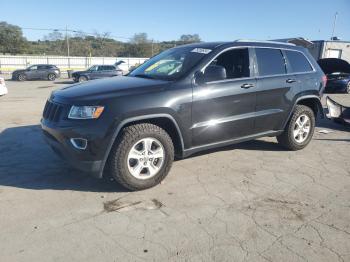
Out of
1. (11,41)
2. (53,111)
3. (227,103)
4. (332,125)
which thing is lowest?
(332,125)

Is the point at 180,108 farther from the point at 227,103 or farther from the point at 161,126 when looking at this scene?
the point at 227,103

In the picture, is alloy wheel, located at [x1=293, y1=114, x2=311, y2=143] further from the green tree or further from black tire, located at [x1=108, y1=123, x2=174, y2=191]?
the green tree

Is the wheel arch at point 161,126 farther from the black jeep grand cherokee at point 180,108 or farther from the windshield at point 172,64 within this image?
the windshield at point 172,64

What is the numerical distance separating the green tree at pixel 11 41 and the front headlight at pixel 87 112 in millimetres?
63130

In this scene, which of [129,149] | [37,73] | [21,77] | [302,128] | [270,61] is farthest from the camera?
[37,73]

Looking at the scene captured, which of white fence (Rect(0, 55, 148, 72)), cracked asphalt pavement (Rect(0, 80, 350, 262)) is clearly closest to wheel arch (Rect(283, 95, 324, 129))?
cracked asphalt pavement (Rect(0, 80, 350, 262))

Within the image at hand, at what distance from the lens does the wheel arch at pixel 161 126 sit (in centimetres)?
382

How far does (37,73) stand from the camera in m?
28.0

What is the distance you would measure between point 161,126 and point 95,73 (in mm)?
22264

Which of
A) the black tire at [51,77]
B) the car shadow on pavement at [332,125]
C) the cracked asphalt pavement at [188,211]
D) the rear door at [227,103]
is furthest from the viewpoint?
the black tire at [51,77]

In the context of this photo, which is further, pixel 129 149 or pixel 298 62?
pixel 298 62

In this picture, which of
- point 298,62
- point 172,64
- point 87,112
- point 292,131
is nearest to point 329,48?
point 298,62

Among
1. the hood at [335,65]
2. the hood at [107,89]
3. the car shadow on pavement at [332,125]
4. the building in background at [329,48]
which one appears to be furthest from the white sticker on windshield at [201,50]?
the building in background at [329,48]

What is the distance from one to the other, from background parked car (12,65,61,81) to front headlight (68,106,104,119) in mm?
26371
